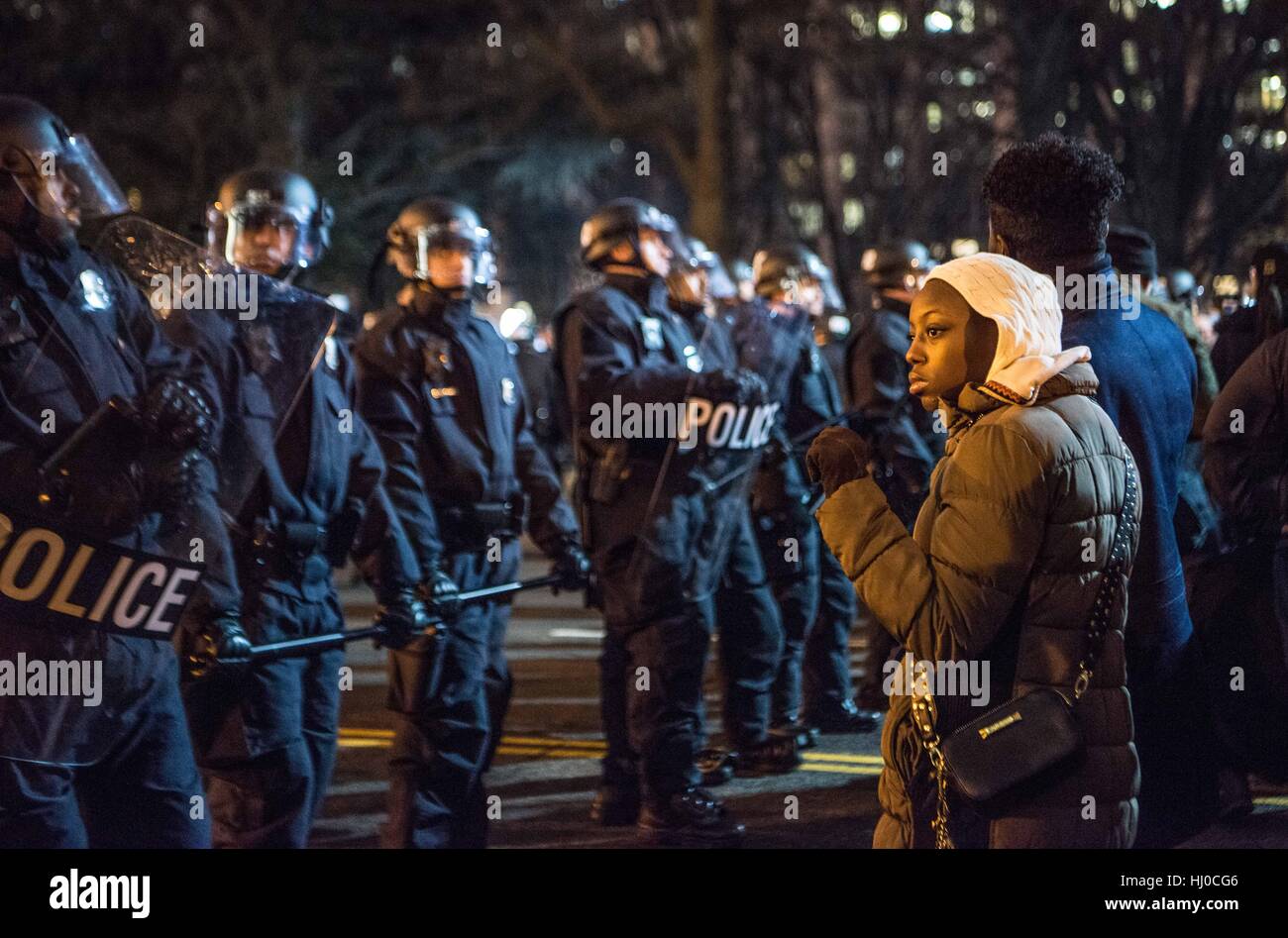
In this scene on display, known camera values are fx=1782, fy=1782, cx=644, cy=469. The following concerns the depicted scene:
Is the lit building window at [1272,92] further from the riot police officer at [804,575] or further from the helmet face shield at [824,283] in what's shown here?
the riot police officer at [804,575]

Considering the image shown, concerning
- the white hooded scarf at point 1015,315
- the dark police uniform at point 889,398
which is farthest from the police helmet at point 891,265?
the white hooded scarf at point 1015,315

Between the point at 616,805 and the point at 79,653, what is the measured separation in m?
2.85

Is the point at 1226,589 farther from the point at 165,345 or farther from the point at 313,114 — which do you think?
the point at 313,114

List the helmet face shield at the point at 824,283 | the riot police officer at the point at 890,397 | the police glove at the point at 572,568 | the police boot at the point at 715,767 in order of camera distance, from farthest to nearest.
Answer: the helmet face shield at the point at 824,283
the riot police officer at the point at 890,397
the police boot at the point at 715,767
the police glove at the point at 572,568

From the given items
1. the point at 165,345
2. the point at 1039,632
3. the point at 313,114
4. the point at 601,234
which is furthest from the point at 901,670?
the point at 313,114

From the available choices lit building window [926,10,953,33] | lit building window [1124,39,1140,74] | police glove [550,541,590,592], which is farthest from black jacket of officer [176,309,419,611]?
lit building window [926,10,953,33]

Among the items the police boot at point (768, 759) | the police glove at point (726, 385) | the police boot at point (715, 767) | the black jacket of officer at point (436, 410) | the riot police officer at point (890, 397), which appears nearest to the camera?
the black jacket of officer at point (436, 410)

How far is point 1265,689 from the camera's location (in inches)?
196

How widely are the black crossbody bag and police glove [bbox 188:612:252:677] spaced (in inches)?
74.5

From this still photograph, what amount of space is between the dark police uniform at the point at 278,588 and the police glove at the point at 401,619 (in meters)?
0.16

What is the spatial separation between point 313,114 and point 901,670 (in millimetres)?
24772

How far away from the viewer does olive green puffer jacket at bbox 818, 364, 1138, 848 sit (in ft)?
10.5

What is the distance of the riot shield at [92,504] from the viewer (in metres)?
3.82

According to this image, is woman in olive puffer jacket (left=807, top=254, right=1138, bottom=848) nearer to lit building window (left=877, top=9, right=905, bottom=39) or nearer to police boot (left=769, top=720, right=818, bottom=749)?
police boot (left=769, top=720, right=818, bottom=749)
